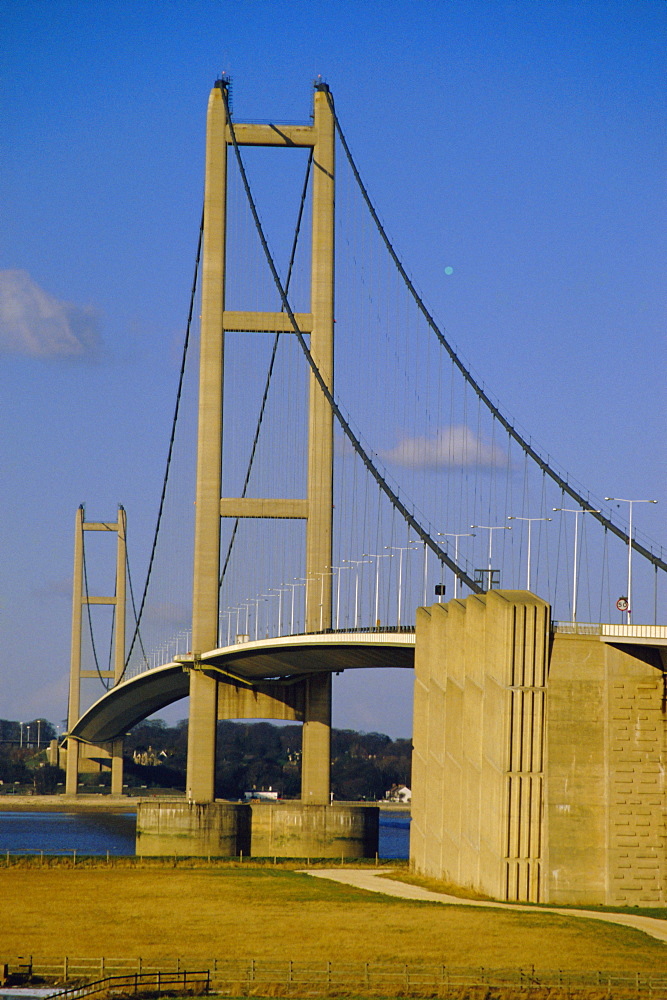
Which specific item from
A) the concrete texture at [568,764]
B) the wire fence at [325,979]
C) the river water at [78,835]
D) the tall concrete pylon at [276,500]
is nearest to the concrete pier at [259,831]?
the river water at [78,835]

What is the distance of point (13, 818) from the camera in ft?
565

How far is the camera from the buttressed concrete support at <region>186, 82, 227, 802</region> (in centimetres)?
9038

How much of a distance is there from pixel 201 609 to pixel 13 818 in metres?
88.1

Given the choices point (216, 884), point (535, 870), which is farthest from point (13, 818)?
point (535, 870)

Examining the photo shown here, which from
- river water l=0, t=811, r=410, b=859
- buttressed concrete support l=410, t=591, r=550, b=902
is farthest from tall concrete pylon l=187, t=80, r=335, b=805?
buttressed concrete support l=410, t=591, r=550, b=902

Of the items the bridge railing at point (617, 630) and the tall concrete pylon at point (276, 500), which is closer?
the bridge railing at point (617, 630)

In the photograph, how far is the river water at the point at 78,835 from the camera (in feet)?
328

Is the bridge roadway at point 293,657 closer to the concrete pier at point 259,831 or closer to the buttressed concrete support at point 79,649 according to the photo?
the concrete pier at point 259,831

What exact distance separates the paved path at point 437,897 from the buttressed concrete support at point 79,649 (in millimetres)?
96607

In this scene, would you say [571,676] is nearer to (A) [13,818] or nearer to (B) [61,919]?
(B) [61,919]

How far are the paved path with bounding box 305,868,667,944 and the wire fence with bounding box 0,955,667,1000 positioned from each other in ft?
23.2

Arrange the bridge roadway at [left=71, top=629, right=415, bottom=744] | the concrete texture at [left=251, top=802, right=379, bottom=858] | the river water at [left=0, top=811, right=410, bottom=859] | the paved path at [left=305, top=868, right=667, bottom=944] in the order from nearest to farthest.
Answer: the paved path at [left=305, top=868, right=667, bottom=944] < the bridge roadway at [left=71, top=629, right=415, bottom=744] < the concrete texture at [left=251, top=802, right=379, bottom=858] < the river water at [left=0, top=811, right=410, bottom=859]

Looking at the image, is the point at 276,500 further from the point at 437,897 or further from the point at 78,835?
the point at 78,835

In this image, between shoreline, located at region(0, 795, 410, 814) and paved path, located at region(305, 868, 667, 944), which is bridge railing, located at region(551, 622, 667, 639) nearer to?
paved path, located at region(305, 868, 667, 944)
